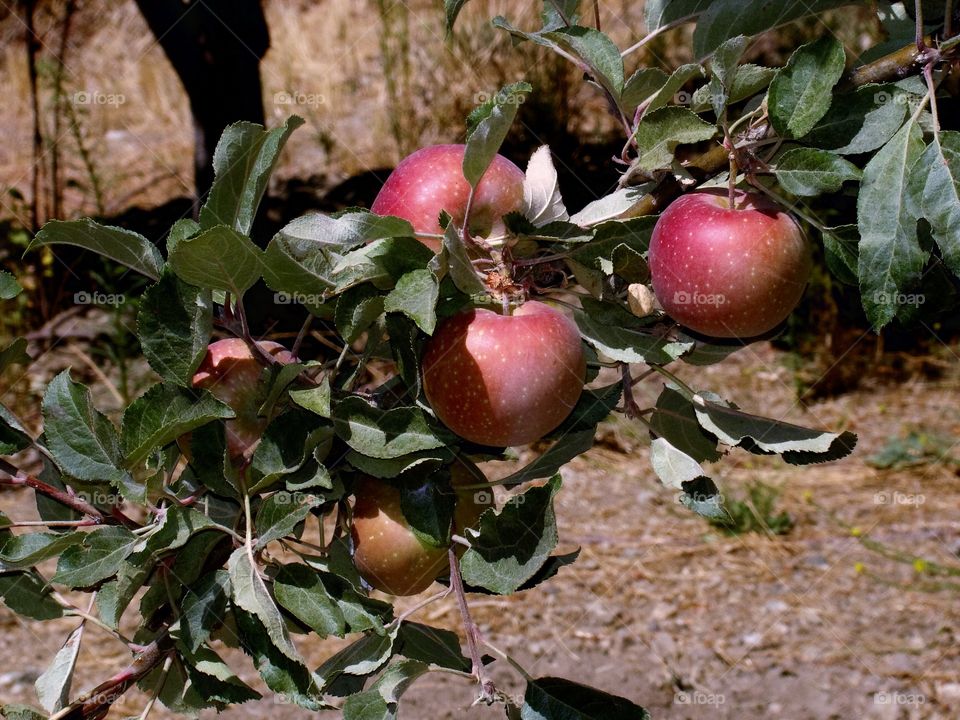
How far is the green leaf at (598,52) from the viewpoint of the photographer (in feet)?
1.90

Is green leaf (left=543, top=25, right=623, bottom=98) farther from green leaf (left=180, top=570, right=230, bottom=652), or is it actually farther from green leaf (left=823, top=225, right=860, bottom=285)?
green leaf (left=180, top=570, right=230, bottom=652)

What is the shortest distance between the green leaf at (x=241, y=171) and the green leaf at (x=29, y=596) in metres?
0.33

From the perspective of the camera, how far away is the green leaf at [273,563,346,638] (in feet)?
2.02

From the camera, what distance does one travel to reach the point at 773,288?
1.91 ft

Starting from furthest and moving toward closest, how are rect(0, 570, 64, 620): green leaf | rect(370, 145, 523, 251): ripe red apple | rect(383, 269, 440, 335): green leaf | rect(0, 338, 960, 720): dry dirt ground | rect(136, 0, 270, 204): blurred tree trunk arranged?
rect(136, 0, 270, 204): blurred tree trunk < rect(0, 338, 960, 720): dry dirt ground < rect(0, 570, 64, 620): green leaf < rect(370, 145, 523, 251): ripe red apple < rect(383, 269, 440, 335): green leaf

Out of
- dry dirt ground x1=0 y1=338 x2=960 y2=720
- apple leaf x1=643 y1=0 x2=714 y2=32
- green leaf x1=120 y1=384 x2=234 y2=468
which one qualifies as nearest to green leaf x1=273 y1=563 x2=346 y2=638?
green leaf x1=120 y1=384 x2=234 y2=468

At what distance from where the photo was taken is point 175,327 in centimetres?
60

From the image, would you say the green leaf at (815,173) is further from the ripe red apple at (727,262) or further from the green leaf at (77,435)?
the green leaf at (77,435)

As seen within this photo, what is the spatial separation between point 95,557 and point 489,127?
1.23 ft

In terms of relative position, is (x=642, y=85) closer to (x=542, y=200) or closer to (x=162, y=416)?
(x=542, y=200)

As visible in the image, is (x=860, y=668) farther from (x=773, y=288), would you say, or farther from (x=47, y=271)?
(x=47, y=271)

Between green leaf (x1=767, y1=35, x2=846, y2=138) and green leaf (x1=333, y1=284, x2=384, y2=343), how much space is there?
0.26 m

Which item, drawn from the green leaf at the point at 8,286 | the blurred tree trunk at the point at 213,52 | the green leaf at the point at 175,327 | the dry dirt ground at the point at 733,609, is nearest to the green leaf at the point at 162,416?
the green leaf at the point at 175,327

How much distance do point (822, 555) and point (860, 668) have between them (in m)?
0.36
